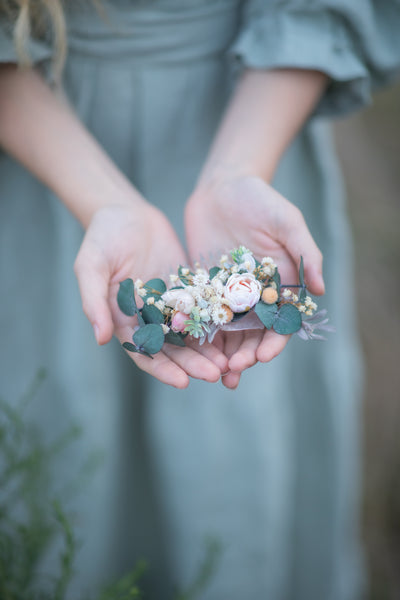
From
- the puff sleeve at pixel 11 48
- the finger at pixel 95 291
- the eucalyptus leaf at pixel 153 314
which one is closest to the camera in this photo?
the finger at pixel 95 291

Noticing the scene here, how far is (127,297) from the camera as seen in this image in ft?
2.67

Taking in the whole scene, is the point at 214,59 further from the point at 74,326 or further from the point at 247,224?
the point at 74,326

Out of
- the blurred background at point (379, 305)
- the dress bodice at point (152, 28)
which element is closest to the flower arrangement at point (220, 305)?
the dress bodice at point (152, 28)

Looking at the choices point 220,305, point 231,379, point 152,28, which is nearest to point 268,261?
point 220,305

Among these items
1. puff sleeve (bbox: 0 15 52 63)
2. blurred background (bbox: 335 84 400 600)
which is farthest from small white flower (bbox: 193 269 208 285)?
blurred background (bbox: 335 84 400 600)

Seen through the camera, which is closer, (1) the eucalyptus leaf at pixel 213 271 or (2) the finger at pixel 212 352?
(2) the finger at pixel 212 352

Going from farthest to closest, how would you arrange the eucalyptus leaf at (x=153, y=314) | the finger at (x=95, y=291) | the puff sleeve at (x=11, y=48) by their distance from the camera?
the puff sleeve at (x=11, y=48) → the eucalyptus leaf at (x=153, y=314) → the finger at (x=95, y=291)

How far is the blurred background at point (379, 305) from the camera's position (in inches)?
78.2

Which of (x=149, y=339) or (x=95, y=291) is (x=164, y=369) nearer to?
(x=149, y=339)

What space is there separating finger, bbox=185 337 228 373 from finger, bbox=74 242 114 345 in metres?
0.16

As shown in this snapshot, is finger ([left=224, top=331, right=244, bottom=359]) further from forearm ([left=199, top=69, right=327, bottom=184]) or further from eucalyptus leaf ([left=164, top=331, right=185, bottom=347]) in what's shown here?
forearm ([left=199, top=69, right=327, bottom=184])

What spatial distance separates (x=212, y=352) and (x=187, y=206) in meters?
0.37

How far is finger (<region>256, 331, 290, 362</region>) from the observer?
749 millimetres

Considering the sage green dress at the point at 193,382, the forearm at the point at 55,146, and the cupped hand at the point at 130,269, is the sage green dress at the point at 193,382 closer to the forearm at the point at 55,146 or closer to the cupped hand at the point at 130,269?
the forearm at the point at 55,146
